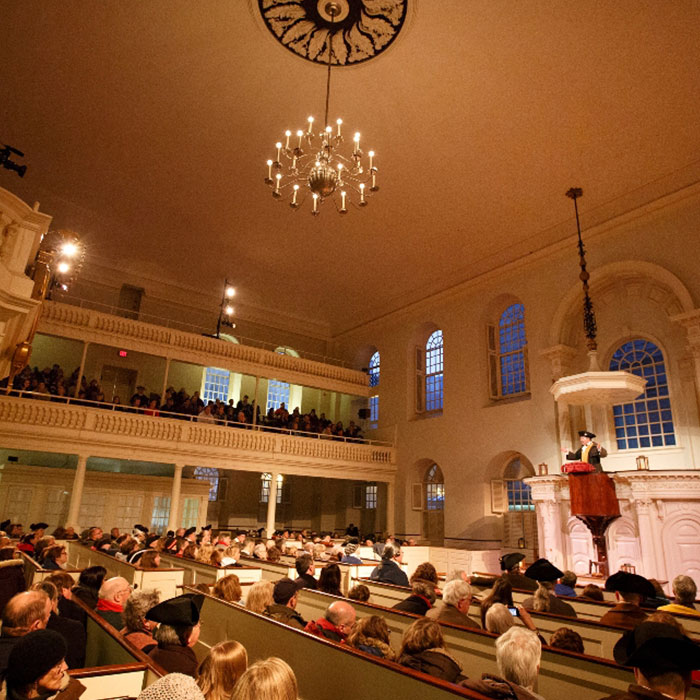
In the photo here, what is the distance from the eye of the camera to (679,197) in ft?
41.2

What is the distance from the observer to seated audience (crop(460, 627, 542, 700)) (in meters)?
2.56

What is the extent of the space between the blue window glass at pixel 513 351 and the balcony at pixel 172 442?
4.74 meters

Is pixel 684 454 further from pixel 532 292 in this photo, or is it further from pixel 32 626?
pixel 32 626

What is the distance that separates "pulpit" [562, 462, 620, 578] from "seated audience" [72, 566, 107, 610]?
768 centimetres

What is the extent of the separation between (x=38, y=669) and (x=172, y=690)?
0.72m

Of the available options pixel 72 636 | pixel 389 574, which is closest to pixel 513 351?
pixel 389 574

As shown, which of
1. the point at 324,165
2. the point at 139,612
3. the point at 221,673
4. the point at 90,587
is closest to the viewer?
the point at 221,673

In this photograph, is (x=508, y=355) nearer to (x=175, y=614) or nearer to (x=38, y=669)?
(x=175, y=614)

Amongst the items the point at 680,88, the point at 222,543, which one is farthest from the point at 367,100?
the point at 222,543

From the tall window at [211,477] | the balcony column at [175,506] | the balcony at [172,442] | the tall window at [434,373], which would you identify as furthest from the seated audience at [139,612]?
the tall window at [211,477]

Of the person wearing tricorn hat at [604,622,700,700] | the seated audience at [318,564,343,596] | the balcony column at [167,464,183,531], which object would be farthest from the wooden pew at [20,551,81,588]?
the balcony column at [167,464,183,531]

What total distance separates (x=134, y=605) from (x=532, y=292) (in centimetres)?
1414

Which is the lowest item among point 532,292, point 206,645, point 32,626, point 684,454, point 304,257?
point 206,645

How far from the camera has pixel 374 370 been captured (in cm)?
2192
